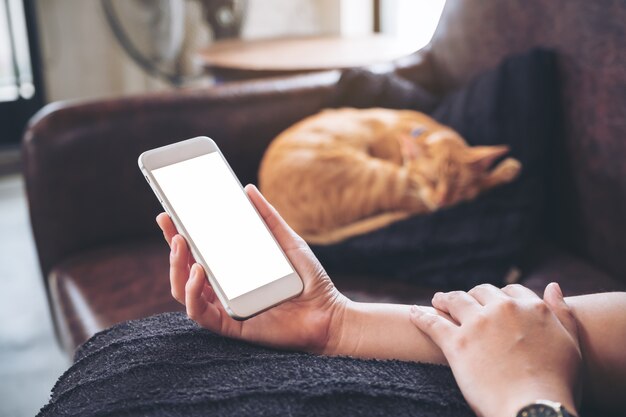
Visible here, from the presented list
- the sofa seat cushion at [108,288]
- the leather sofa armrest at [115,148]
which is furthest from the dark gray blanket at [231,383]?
the leather sofa armrest at [115,148]

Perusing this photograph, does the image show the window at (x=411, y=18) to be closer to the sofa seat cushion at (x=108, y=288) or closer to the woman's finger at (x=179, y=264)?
the sofa seat cushion at (x=108, y=288)

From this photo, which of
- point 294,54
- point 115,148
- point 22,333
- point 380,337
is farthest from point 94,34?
point 380,337

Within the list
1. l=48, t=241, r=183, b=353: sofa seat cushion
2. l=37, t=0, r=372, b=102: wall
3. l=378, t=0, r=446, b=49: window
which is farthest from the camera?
l=37, t=0, r=372, b=102: wall

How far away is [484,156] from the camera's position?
1101 millimetres

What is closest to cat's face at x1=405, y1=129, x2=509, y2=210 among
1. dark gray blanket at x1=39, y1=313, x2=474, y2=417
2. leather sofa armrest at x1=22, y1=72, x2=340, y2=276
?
leather sofa armrest at x1=22, y1=72, x2=340, y2=276

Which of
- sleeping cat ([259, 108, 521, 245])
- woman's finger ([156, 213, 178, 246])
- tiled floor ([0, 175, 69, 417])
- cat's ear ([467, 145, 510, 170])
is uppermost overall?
woman's finger ([156, 213, 178, 246])

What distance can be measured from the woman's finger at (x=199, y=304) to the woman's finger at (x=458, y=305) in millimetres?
210

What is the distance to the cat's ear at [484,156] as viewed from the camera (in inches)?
43.3

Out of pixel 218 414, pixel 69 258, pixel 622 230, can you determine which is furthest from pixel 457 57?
pixel 218 414

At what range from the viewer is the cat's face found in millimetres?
1093

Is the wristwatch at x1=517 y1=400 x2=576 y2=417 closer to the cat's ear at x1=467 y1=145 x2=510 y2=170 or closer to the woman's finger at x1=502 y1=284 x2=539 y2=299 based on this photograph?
the woman's finger at x1=502 y1=284 x2=539 y2=299

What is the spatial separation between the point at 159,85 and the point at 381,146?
2.23 meters

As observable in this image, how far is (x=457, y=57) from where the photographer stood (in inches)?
55.5

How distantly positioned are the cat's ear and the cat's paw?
0.02 metres
